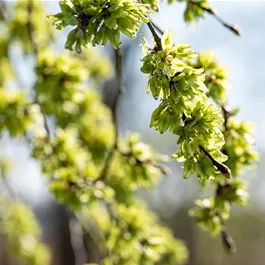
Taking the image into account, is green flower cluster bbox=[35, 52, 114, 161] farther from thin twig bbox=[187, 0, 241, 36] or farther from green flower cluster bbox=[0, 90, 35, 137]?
thin twig bbox=[187, 0, 241, 36]

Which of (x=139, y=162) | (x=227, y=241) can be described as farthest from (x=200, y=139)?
(x=139, y=162)

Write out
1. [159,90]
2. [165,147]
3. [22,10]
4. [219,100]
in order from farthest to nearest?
[165,147] < [22,10] < [219,100] < [159,90]

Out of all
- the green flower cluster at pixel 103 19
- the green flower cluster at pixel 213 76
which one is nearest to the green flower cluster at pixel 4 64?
the green flower cluster at pixel 213 76

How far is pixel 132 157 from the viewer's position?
1627 millimetres

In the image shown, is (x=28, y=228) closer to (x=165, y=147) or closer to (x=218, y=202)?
(x=218, y=202)

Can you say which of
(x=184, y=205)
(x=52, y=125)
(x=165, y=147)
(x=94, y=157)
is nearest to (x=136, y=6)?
(x=94, y=157)

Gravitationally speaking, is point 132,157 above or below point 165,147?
above

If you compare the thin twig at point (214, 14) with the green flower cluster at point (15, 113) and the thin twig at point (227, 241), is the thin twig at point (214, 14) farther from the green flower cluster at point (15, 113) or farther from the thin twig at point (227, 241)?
the green flower cluster at point (15, 113)

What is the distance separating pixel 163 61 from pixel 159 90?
0.06m

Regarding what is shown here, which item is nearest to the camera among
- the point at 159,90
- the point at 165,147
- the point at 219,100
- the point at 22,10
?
the point at 159,90

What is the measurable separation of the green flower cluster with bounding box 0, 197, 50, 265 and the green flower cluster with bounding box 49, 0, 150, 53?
5.92ft

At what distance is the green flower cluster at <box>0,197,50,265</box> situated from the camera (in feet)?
8.30

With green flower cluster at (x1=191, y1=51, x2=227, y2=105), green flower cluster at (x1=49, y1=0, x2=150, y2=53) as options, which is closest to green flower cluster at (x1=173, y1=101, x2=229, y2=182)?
green flower cluster at (x1=49, y1=0, x2=150, y2=53)

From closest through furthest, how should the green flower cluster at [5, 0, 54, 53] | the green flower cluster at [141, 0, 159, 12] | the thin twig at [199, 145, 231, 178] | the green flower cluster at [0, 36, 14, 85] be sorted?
1. the thin twig at [199, 145, 231, 178]
2. the green flower cluster at [141, 0, 159, 12]
3. the green flower cluster at [5, 0, 54, 53]
4. the green flower cluster at [0, 36, 14, 85]
